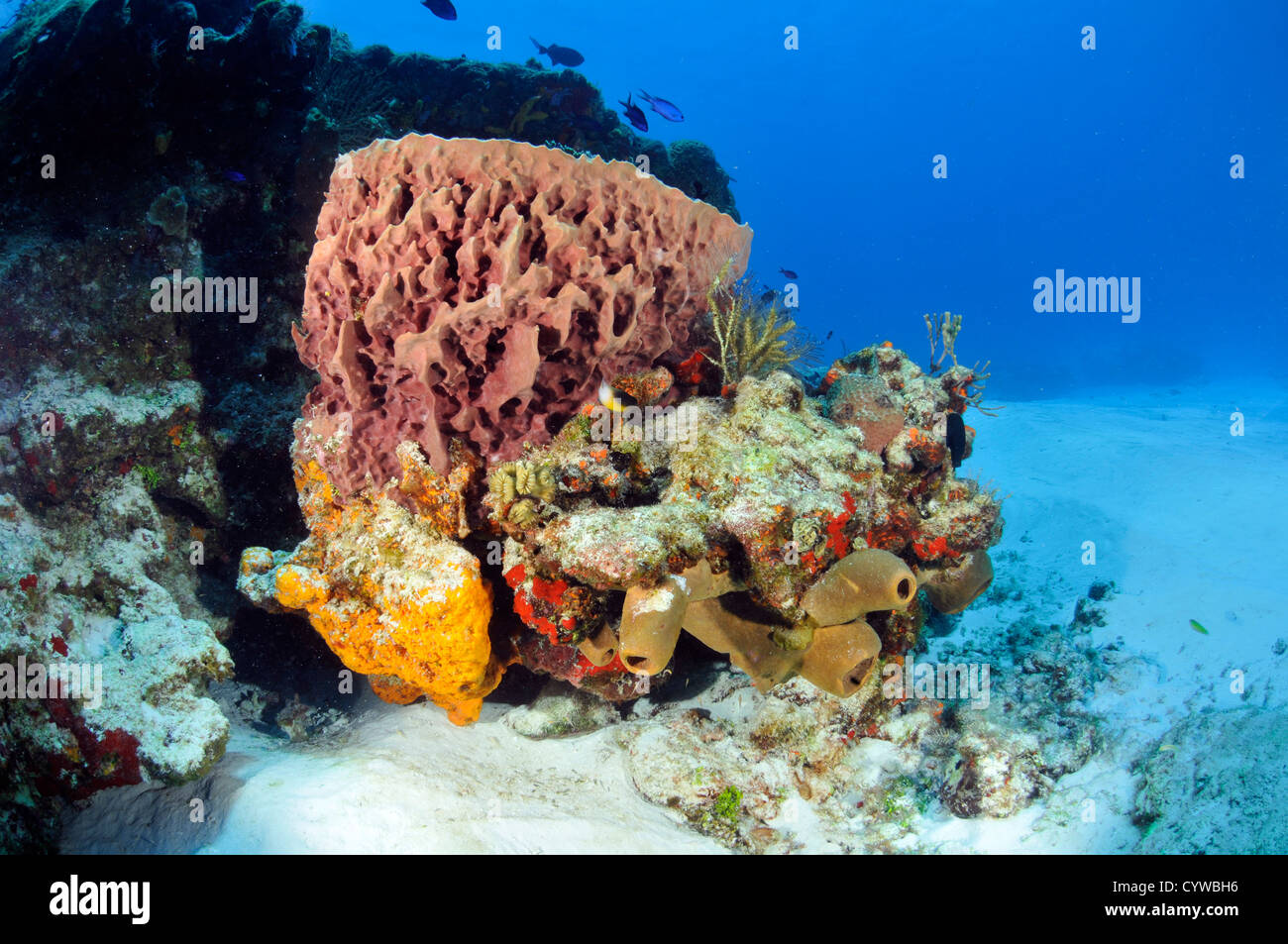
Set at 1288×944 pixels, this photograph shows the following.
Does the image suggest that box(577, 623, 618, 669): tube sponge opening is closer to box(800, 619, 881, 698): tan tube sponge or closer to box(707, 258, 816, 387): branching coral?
box(800, 619, 881, 698): tan tube sponge

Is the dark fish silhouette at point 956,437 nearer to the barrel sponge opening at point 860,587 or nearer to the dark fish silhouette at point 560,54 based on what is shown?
the barrel sponge opening at point 860,587

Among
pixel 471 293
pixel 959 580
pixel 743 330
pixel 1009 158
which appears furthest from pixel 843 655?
pixel 1009 158

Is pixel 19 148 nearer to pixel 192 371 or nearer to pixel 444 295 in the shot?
pixel 192 371

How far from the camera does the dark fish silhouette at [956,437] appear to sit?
4872 mm

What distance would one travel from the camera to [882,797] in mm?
4031

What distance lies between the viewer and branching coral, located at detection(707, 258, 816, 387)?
4.41 meters

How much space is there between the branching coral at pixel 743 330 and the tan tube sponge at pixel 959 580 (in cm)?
219

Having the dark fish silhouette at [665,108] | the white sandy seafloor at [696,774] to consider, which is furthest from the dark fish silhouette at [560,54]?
the white sandy seafloor at [696,774]

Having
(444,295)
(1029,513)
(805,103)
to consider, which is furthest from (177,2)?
(805,103)

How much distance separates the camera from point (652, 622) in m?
3.02

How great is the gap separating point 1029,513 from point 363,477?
9991 millimetres

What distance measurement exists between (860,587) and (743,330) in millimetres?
2311

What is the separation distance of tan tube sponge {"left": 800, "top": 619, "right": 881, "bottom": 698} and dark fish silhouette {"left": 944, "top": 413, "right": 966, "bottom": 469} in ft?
7.07

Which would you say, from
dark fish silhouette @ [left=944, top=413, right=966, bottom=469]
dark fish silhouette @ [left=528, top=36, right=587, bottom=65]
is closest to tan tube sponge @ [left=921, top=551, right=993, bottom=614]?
dark fish silhouette @ [left=944, top=413, right=966, bottom=469]
